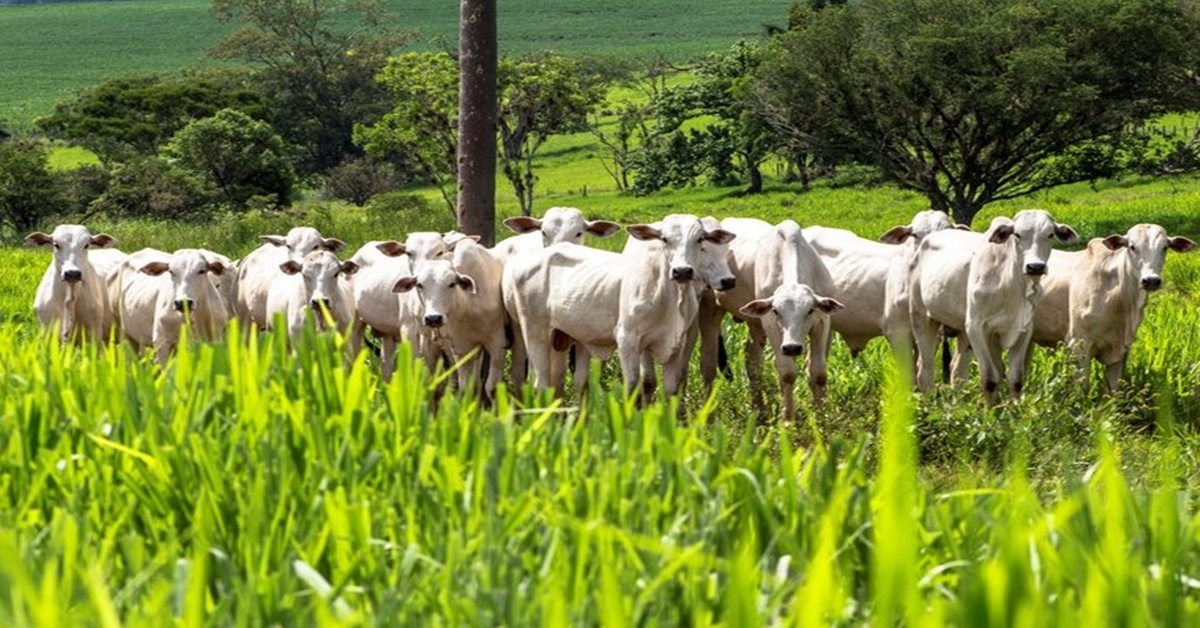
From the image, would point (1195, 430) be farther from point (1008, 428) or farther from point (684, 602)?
point (684, 602)

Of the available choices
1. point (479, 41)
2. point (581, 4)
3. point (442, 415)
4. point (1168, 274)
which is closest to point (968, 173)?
point (1168, 274)

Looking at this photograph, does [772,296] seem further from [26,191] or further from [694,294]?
[26,191]

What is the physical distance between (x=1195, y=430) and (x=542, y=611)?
7413 mm

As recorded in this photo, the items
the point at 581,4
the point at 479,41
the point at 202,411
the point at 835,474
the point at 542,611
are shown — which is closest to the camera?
the point at 542,611

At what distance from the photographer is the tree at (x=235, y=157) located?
51406mm

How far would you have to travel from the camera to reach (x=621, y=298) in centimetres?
931

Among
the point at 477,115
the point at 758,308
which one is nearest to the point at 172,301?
the point at 477,115

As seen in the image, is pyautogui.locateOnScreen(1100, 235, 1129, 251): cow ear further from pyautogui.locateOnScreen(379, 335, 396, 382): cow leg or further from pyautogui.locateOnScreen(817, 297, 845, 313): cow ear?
pyautogui.locateOnScreen(379, 335, 396, 382): cow leg

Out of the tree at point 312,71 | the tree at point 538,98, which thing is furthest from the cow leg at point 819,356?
the tree at point 312,71

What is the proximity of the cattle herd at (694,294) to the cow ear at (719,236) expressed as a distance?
1 cm

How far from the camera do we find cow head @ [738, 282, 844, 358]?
9.03 metres

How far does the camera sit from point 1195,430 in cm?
928

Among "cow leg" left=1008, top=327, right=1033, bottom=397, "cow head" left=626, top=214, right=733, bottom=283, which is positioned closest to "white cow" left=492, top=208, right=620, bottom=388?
"cow head" left=626, top=214, right=733, bottom=283

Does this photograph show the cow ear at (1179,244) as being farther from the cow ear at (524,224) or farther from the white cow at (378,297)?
the white cow at (378,297)
